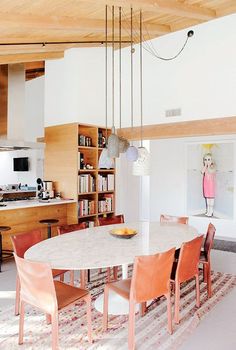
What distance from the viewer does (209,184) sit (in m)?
7.10

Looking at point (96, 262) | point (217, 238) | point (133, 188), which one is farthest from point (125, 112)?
point (96, 262)

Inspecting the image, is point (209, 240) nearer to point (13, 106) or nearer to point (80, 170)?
point (80, 170)

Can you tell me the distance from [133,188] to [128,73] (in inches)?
108

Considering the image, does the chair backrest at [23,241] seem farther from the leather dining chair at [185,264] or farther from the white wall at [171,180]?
the white wall at [171,180]

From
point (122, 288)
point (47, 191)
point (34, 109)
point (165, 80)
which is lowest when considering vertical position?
point (122, 288)

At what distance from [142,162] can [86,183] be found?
73.6 inches

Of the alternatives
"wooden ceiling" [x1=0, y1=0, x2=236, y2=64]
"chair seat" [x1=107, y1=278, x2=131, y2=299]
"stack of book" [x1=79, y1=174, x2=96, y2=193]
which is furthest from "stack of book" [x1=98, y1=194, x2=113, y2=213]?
"chair seat" [x1=107, y1=278, x2=131, y2=299]

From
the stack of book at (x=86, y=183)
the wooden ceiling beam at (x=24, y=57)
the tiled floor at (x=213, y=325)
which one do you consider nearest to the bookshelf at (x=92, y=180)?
the stack of book at (x=86, y=183)

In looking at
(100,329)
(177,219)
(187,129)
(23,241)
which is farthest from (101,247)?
(187,129)

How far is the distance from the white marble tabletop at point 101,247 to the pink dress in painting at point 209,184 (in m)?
3.58

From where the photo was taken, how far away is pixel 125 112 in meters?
5.68

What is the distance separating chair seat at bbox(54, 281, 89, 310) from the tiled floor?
0.92 m

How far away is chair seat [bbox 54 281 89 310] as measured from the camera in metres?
2.34

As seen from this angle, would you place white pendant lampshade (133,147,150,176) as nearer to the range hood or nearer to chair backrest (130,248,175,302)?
chair backrest (130,248,175,302)
